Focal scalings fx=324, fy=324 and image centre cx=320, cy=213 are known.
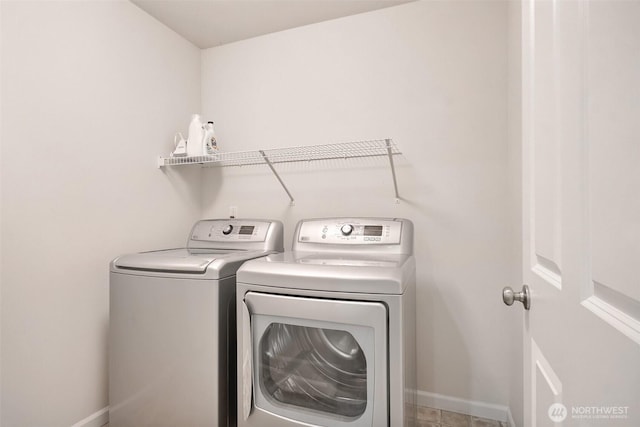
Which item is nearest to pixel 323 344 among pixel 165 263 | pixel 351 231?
pixel 351 231

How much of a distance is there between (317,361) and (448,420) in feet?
3.42

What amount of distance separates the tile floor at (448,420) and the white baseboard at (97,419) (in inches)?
69.1

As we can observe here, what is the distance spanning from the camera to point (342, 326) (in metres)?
1.25

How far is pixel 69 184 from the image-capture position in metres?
1.69

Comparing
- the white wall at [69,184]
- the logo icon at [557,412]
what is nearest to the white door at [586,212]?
the logo icon at [557,412]

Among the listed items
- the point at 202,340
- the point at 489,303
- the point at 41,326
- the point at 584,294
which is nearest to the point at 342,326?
the point at 202,340

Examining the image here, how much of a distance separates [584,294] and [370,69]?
1.98 meters

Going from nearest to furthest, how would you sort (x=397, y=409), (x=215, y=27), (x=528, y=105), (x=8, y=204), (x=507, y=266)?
1. (x=528, y=105)
2. (x=397, y=409)
3. (x=8, y=204)
4. (x=507, y=266)
5. (x=215, y=27)

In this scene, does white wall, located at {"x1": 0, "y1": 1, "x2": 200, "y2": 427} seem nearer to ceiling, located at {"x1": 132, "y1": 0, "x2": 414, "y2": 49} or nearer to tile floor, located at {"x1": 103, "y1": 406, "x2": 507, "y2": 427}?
ceiling, located at {"x1": 132, "y1": 0, "x2": 414, "y2": 49}

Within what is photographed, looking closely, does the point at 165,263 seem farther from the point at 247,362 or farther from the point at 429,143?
the point at 429,143

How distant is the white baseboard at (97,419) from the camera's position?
173 centimetres

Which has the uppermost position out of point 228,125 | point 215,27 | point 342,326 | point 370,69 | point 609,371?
point 215,27

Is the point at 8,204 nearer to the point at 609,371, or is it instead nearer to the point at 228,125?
the point at 228,125

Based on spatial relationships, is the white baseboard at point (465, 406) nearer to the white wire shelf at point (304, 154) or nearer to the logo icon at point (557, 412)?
the white wire shelf at point (304, 154)
